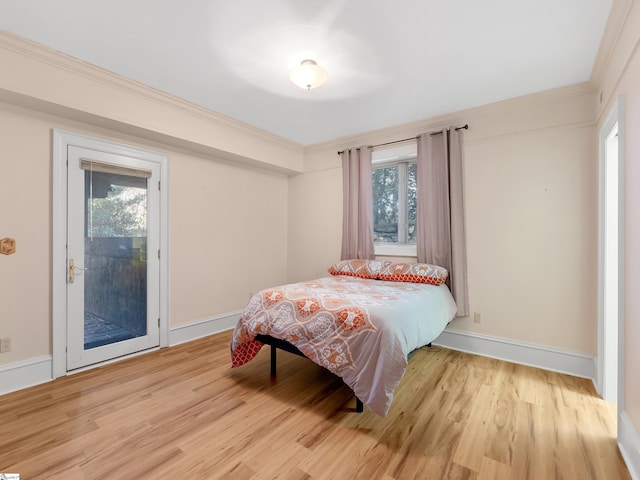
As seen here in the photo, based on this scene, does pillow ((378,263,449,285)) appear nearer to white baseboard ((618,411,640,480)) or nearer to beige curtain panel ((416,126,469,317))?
beige curtain panel ((416,126,469,317))

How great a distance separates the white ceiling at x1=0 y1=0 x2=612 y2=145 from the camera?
1.83 metres

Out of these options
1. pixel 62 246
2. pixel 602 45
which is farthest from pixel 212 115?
pixel 602 45

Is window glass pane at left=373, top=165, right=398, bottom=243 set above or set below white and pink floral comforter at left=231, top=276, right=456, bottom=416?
above

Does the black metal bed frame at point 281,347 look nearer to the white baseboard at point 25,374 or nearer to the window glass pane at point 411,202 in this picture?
the white baseboard at point 25,374

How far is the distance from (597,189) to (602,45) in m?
1.12

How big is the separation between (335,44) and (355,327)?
2026 mm

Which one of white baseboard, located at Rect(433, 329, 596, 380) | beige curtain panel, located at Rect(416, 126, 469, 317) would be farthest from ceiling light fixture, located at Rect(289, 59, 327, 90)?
white baseboard, located at Rect(433, 329, 596, 380)

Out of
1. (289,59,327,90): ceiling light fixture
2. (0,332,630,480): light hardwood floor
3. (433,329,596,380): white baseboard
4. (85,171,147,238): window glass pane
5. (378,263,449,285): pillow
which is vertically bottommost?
(0,332,630,480): light hardwood floor

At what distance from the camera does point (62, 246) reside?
2611mm

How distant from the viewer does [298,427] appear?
1938 millimetres

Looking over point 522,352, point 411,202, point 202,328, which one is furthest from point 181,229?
point 522,352

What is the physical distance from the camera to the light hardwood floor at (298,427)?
1586mm

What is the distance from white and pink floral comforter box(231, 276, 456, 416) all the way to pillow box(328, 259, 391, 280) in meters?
0.59

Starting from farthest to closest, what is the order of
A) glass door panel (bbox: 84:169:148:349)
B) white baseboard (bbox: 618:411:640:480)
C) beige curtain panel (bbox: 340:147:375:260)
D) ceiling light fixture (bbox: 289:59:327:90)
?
beige curtain panel (bbox: 340:147:375:260)
glass door panel (bbox: 84:169:148:349)
ceiling light fixture (bbox: 289:59:327:90)
white baseboard (bbox: 618:411:640:480)
